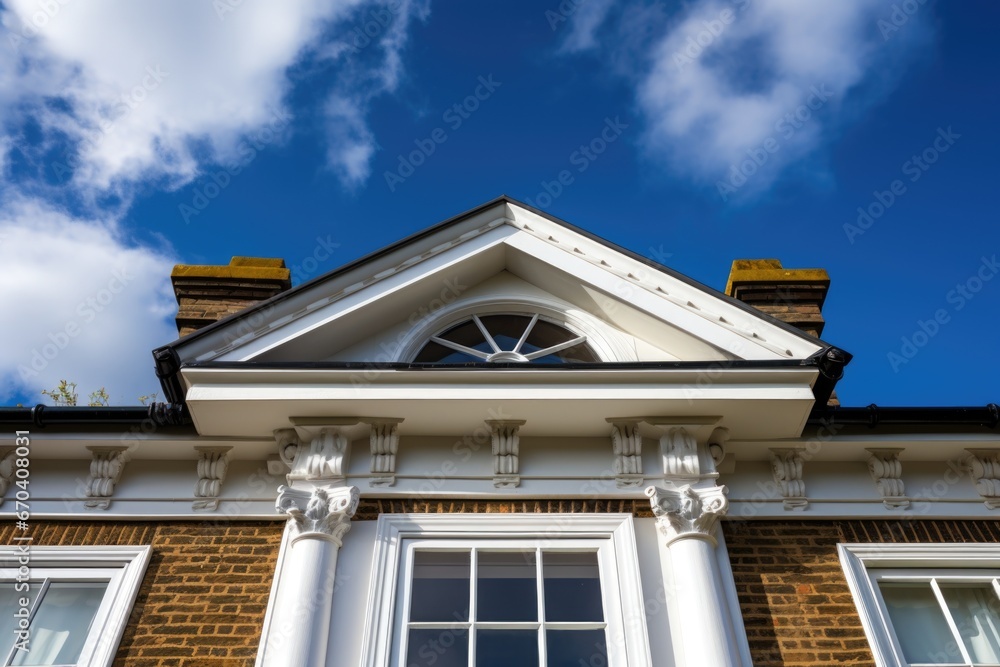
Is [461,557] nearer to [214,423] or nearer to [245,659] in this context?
[245,659]

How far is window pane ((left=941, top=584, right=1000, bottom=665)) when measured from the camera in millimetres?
5910

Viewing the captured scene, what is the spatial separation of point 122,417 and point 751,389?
16.3ft

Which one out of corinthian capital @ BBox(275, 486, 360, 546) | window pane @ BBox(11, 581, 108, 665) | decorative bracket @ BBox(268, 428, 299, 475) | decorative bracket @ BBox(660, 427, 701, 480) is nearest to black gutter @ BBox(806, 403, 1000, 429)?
Answer: decorative bracket @ BBox(660, 427, 701, 480)

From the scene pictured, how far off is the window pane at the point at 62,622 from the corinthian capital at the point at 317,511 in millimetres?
1522

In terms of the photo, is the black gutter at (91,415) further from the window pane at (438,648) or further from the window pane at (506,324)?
the window pane at (506,324)

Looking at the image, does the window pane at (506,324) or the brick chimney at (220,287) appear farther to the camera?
the brick chimney at (220,287)

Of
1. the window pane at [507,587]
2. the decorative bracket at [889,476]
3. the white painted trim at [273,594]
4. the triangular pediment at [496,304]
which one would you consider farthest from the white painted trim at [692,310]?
the white painted trim at [273,594]

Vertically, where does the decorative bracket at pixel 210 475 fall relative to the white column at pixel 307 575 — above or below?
above

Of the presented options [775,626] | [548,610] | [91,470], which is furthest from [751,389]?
[91,470]

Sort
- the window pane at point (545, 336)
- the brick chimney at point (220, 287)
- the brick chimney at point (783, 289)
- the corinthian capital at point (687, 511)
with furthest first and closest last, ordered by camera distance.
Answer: the brick chimney at point (783, 289) → the brick chimney at point (220, 287) → the window pane at point (545, 336) → the corinthian capital at point (687, 511)

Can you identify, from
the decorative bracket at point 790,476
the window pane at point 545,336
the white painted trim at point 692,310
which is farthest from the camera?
the window pane at point 545,336

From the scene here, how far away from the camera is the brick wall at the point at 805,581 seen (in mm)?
5668

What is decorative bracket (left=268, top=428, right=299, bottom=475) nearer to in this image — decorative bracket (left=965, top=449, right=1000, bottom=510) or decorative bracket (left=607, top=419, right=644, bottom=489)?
decorative bracket (left=607, top=419, right=644, bottom=489)

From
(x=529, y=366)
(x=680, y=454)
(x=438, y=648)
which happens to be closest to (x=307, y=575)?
(x=438, y=648)
